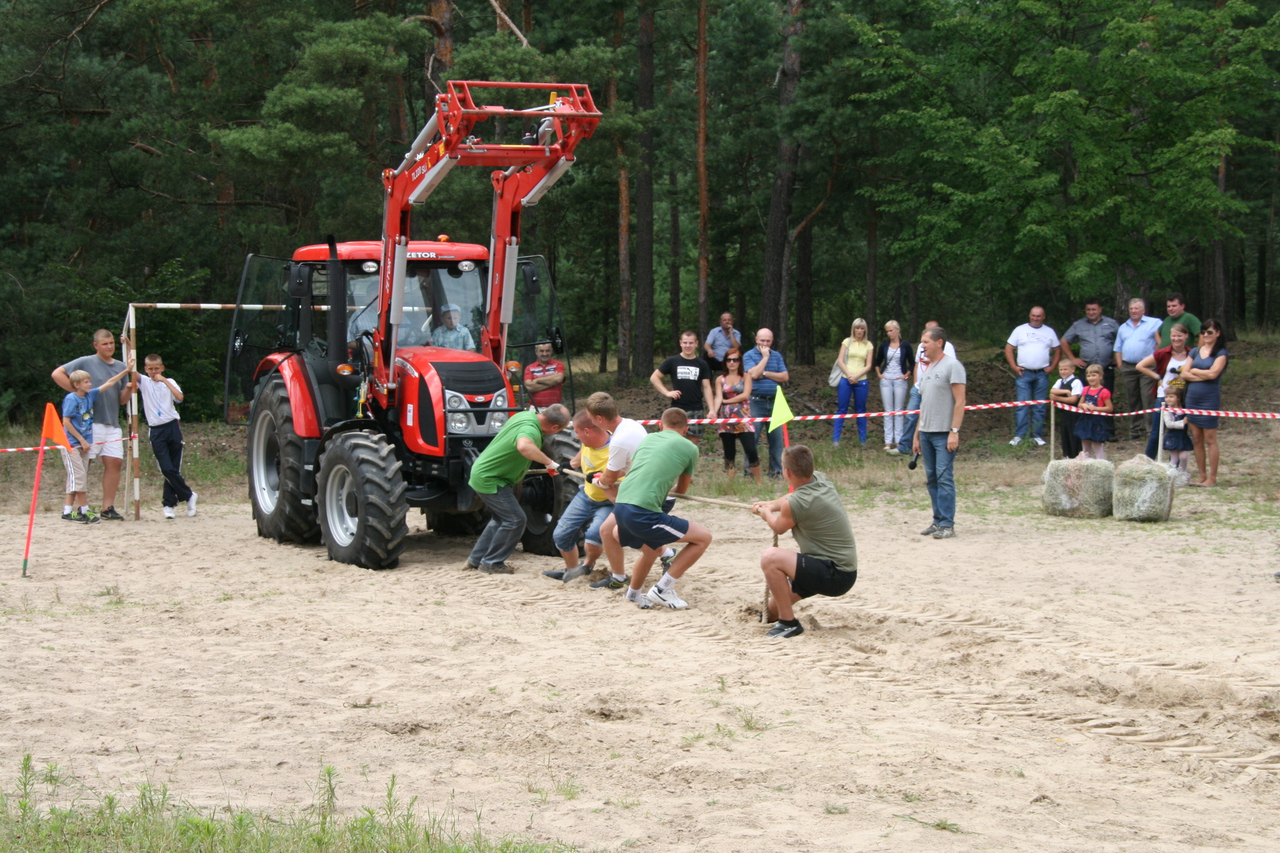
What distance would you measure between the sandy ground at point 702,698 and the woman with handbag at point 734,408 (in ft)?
13.9

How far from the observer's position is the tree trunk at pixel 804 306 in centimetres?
2903

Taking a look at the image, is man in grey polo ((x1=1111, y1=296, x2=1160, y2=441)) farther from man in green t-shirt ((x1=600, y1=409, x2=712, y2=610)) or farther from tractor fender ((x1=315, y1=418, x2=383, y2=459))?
tractor fender ((x1=315, y1=418, x2=383, y2=459))

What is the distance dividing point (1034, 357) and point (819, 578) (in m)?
9.84

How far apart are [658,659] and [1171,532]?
Result: 6.23 m

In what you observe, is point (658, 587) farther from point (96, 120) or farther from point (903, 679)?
point (96, 120)

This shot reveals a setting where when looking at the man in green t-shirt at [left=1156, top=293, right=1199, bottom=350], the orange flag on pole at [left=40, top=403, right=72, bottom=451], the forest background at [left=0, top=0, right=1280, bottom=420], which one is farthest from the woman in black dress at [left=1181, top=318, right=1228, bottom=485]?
the orange flag on pole at [left=40, top=403, right=72, bottom=451]

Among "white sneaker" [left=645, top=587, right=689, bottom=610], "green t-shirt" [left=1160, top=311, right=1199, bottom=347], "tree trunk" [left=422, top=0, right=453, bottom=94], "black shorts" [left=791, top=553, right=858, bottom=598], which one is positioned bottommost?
"white sneaker" [left=645, top=587, right=689, bottom=610]

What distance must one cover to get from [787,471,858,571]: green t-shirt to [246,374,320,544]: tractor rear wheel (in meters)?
5.33

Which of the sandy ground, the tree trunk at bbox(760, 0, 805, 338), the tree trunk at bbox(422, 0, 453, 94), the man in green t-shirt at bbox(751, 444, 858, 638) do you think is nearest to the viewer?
the sandy ground

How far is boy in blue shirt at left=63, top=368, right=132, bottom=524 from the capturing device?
12.7 metres

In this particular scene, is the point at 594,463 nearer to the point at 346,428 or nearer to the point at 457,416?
the point at 457,416

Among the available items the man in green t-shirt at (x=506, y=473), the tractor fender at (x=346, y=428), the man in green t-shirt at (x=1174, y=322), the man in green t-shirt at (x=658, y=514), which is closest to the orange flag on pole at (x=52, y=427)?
the tractor fender at (x=346, y=428)

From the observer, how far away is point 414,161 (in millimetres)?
10203

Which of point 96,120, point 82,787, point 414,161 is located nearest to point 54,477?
point 414,161
